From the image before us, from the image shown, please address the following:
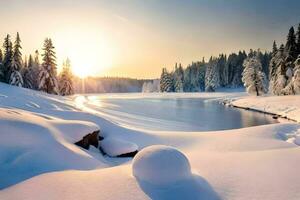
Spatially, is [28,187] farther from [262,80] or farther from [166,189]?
[262,80]

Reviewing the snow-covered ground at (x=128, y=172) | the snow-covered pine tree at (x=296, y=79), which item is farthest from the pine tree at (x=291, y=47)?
the snow-covered ground at (x=128, y=172)

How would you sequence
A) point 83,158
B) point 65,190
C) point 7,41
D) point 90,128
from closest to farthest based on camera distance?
point 65,190, point 83,158, point 90,128, point 7,41

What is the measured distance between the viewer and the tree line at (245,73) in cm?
5178

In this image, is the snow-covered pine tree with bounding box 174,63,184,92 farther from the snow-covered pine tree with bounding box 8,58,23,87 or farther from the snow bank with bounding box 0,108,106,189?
the snow bank with bounding box 0,108,106,189

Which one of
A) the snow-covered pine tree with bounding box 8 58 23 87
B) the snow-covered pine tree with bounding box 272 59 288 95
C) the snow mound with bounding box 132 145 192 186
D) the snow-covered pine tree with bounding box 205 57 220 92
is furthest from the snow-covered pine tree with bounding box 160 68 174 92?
the snow mound with bounding box 132 145 192 186

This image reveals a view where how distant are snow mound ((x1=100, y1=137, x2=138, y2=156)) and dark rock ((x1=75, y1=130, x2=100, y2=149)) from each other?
40 centimetres

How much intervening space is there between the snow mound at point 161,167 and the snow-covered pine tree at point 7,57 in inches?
2080

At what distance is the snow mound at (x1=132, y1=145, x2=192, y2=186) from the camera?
657 centimetres

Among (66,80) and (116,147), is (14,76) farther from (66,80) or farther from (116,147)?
(116,147)

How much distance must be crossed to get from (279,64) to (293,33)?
568 cm

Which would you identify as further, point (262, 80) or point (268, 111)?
point (262, 80)

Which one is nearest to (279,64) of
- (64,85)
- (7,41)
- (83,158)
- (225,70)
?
(64,85)

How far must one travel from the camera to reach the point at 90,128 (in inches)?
473

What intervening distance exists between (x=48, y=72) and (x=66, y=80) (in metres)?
10.8
